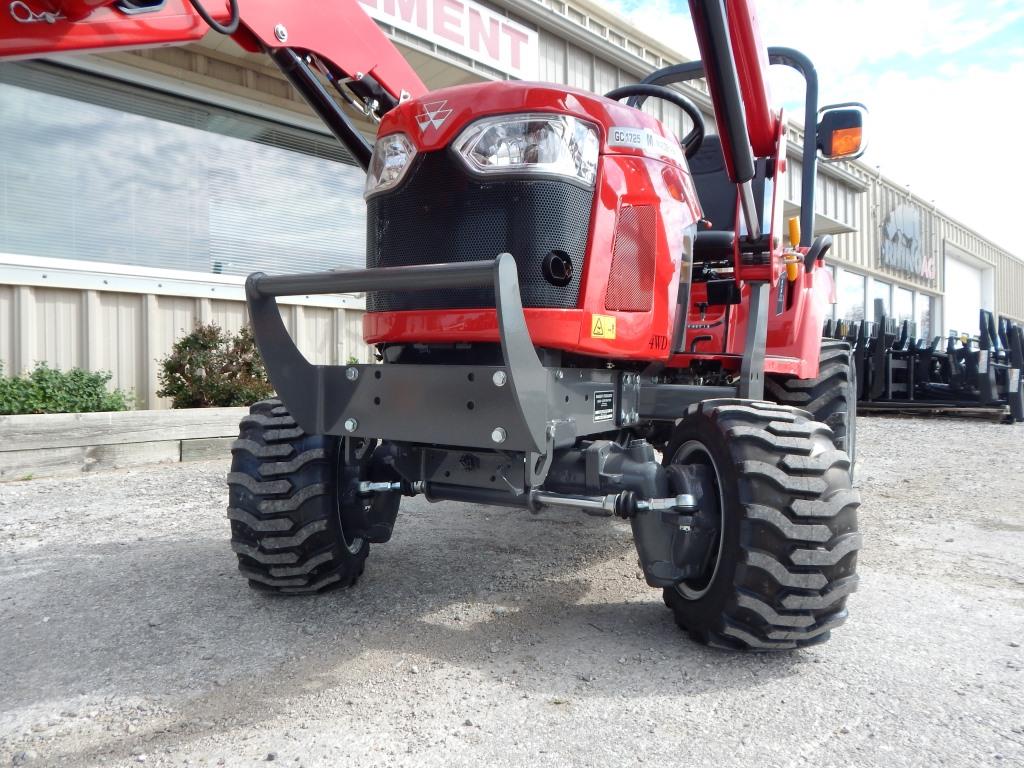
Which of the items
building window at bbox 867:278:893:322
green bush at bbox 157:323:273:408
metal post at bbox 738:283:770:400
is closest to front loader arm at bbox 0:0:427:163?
metal post at bbox 738:283:770:400

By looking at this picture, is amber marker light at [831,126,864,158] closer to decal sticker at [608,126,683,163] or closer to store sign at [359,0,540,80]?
decal sticker at [608,126,683,163]

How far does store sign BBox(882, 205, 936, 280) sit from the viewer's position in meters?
23.0

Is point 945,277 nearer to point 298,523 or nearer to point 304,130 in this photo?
point 304,130

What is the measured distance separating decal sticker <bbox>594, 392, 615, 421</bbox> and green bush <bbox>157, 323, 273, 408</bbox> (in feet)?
15.1

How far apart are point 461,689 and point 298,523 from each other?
888mm

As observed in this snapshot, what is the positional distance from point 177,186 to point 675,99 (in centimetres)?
605

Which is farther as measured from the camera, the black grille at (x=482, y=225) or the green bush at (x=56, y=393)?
the green bush at (x=56, y=393)

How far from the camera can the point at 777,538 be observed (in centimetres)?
223

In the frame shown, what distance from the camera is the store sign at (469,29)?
741 centimetres

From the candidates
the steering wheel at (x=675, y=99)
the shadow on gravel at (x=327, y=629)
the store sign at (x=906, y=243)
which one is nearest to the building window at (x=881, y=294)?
the store sign at (x=906, y=243)

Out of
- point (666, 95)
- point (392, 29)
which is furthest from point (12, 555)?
point (392, 29)

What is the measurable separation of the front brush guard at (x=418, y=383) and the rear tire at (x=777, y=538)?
620 millimetres

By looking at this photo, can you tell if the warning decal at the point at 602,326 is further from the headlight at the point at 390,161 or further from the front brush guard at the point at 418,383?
the headlight at the point at 390,161

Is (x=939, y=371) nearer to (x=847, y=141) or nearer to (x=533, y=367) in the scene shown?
(x=847, y=141)
